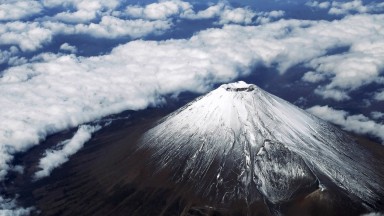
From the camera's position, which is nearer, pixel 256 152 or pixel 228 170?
pixel 228 170

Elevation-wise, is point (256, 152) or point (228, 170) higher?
point (256, 152)

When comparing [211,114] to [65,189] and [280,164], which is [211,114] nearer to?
[280,164]

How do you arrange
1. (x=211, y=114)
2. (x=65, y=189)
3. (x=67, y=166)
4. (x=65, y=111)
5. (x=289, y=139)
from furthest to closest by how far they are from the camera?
(x=65, y=111)
(x=67, y=166)
(x=65, y=189)
(x=211, y=114)
(x=289, y=139)

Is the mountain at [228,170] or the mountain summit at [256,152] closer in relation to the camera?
the mountain at [228,170]

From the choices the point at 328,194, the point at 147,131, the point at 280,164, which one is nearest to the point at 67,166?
the point at 147,131

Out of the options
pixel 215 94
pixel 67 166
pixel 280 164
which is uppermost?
pixel 215 94

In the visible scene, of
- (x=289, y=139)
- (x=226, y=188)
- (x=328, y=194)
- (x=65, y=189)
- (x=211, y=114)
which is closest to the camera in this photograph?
(x=328, y=194)

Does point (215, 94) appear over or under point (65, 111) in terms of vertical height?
over

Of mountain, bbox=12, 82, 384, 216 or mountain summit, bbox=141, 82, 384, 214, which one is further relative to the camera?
mountain summit, bbox=141, 82, 384, 214
